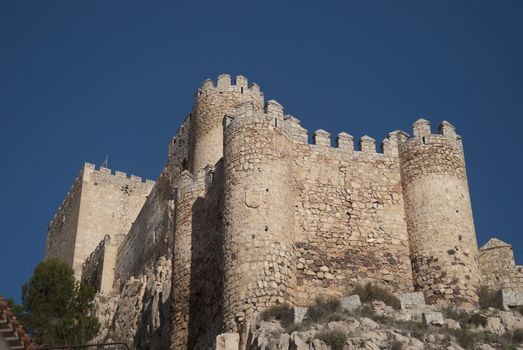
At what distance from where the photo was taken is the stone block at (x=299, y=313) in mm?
22891

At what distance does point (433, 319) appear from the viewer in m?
22.7

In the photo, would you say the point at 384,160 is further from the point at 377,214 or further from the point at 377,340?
the point at 377,340

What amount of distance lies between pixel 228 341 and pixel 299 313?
75.0 inches

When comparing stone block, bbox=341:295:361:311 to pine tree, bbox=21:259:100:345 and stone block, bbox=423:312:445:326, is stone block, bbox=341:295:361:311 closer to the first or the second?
stone block, bbox=423:312:445:326

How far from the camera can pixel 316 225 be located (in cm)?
2708

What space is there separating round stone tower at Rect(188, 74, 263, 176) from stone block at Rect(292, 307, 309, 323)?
1011 centimetres

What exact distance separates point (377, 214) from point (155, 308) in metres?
7.92

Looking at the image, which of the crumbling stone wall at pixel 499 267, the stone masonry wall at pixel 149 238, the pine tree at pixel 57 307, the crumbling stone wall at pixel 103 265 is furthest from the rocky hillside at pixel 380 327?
the crumbling stone wall at pixel 103 265

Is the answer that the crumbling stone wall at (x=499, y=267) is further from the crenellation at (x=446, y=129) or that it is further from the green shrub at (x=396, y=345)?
the green shrub at (x=396, y=345)

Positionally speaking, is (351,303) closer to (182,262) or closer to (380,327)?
(380,327)

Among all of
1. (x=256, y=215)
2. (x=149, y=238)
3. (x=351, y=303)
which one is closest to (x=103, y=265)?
(x=149, y=238)

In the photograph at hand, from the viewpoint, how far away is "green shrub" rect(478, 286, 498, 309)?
24875 millimetres

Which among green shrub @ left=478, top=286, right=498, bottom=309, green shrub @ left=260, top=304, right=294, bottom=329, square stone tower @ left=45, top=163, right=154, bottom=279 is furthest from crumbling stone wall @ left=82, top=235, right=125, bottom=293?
green shrub @ left=478, top=286, right=498, bottom=309

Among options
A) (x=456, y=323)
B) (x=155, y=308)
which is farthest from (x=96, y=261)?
(x=456, y=323)
